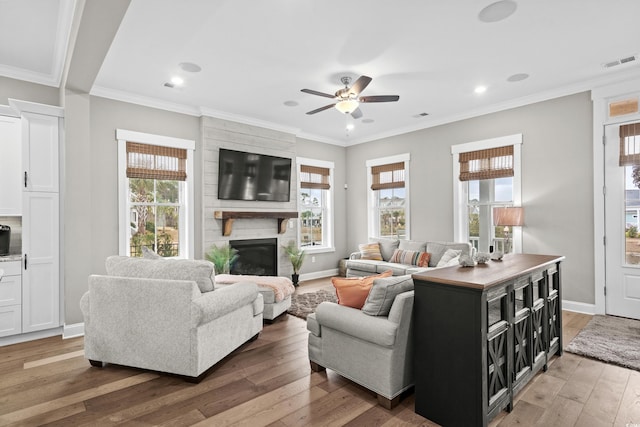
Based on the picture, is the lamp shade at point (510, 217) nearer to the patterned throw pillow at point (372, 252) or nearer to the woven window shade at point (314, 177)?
the patterned throw pillow at point (372, 252)

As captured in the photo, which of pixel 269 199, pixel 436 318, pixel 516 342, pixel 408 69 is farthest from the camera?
pixel 269 199

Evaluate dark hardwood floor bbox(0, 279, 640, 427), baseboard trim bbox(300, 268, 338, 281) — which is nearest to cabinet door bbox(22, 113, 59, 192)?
dark hardwood floor bbox(0, 279, 640, 427)

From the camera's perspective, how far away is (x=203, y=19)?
302cm

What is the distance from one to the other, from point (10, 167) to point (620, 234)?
7.44 meters

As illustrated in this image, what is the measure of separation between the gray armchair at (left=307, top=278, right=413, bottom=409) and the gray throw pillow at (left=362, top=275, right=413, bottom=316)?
0.03 meters

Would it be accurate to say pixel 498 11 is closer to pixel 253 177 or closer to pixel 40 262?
pixel 253 177

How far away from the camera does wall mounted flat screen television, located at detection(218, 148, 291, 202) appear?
5.68 m

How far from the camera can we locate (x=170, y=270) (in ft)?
9.39

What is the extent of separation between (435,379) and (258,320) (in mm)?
2039

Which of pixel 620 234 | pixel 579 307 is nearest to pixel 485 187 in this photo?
pixel 620 234

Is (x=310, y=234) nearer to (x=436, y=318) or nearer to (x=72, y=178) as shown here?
(x=72, y=178)

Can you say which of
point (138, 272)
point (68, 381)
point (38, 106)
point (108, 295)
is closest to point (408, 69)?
point (138, 272)

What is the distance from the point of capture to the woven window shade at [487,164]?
526cm

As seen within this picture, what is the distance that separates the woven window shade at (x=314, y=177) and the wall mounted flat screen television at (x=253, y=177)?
518 millimetres
